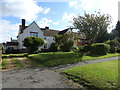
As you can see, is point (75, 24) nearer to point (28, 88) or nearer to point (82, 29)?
point (82, 29)

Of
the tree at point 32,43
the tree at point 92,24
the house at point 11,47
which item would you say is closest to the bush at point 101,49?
the tree at point 92,24

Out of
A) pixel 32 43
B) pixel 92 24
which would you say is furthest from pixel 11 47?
pixel 92 24

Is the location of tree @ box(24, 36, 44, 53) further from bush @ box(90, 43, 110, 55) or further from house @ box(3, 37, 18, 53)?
bush @ box(90, 43, 110, 55)

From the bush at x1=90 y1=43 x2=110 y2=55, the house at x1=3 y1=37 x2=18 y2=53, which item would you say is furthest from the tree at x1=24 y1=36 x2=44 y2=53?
the bush at x1=90 y1=43 x2=110 y2=55

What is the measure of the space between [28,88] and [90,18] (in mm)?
21392

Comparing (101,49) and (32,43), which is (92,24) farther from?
(32,43)

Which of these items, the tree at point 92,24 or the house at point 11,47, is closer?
the tree at point 92,24

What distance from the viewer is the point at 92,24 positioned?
2342cm

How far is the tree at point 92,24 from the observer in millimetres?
23609

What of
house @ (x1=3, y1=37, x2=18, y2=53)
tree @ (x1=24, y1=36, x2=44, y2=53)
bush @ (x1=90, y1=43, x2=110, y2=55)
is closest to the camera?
bush @ (x1=90, y1=43, x2=110, y2=55)

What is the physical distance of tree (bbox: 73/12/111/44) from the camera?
23609 mm

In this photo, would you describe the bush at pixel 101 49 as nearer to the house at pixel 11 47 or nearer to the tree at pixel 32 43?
the tree at pixel 32 43

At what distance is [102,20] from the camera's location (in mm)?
23844

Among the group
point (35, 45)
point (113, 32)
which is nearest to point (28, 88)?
point (35, 45)
